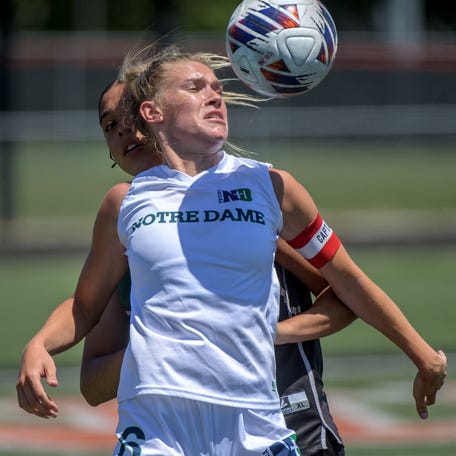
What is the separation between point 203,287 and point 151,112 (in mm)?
621

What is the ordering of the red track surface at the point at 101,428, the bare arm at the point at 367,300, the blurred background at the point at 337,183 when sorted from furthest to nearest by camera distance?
the blurred background at the point at 337,183 → the red track surface at the point at 101,428 → the bare arm at the point at 367,300

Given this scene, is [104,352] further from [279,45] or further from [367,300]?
[279,45]

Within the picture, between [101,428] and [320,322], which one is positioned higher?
[320,322]

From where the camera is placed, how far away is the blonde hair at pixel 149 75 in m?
4.00

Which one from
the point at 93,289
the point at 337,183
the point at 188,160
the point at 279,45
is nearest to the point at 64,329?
the point at 93,289

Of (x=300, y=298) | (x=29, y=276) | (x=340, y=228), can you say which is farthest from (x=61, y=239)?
(x=300, y=298)

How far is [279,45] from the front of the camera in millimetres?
4059

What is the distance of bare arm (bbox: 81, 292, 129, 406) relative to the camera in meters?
4.14

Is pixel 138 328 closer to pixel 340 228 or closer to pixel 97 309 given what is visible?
pixel 97 309

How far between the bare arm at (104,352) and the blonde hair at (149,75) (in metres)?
0.63

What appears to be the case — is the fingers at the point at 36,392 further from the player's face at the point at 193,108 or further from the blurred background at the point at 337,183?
the blurred background at the point at 337,183

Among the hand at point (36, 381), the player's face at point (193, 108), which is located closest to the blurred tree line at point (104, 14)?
the player's face at point (193, 108)

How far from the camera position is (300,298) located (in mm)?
4281

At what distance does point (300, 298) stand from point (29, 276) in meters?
12.3
